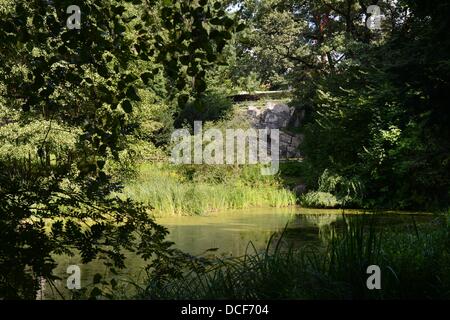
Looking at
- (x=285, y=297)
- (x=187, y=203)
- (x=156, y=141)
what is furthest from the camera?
(x=156, y=141)

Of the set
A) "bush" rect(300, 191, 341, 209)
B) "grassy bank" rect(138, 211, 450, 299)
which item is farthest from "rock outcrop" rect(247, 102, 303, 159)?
"grassy bank" rect(138, 211, 450, 299)

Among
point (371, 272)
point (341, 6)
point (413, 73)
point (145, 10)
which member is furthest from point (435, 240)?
point (341, 6)

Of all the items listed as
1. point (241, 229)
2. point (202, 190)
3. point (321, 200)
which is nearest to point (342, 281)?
point (241, 229)

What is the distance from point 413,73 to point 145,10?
312 centimetres

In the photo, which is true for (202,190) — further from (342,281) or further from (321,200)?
(342,281)

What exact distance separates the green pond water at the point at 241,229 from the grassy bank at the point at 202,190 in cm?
49

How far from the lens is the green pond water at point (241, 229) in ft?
24.6

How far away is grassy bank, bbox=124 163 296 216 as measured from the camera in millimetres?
12852

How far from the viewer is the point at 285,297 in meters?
2.89

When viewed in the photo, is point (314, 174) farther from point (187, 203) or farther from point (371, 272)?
point (371, 272)

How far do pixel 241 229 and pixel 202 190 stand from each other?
3.50 m

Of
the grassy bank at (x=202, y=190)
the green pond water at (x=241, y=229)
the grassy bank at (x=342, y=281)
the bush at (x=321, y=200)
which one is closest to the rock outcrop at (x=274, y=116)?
the grassy bank at (x=202, y=190)

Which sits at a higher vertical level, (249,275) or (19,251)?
(19,251)

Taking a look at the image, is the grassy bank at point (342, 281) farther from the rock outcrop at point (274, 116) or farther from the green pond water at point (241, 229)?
the rock outcrop at point (274, 116)
